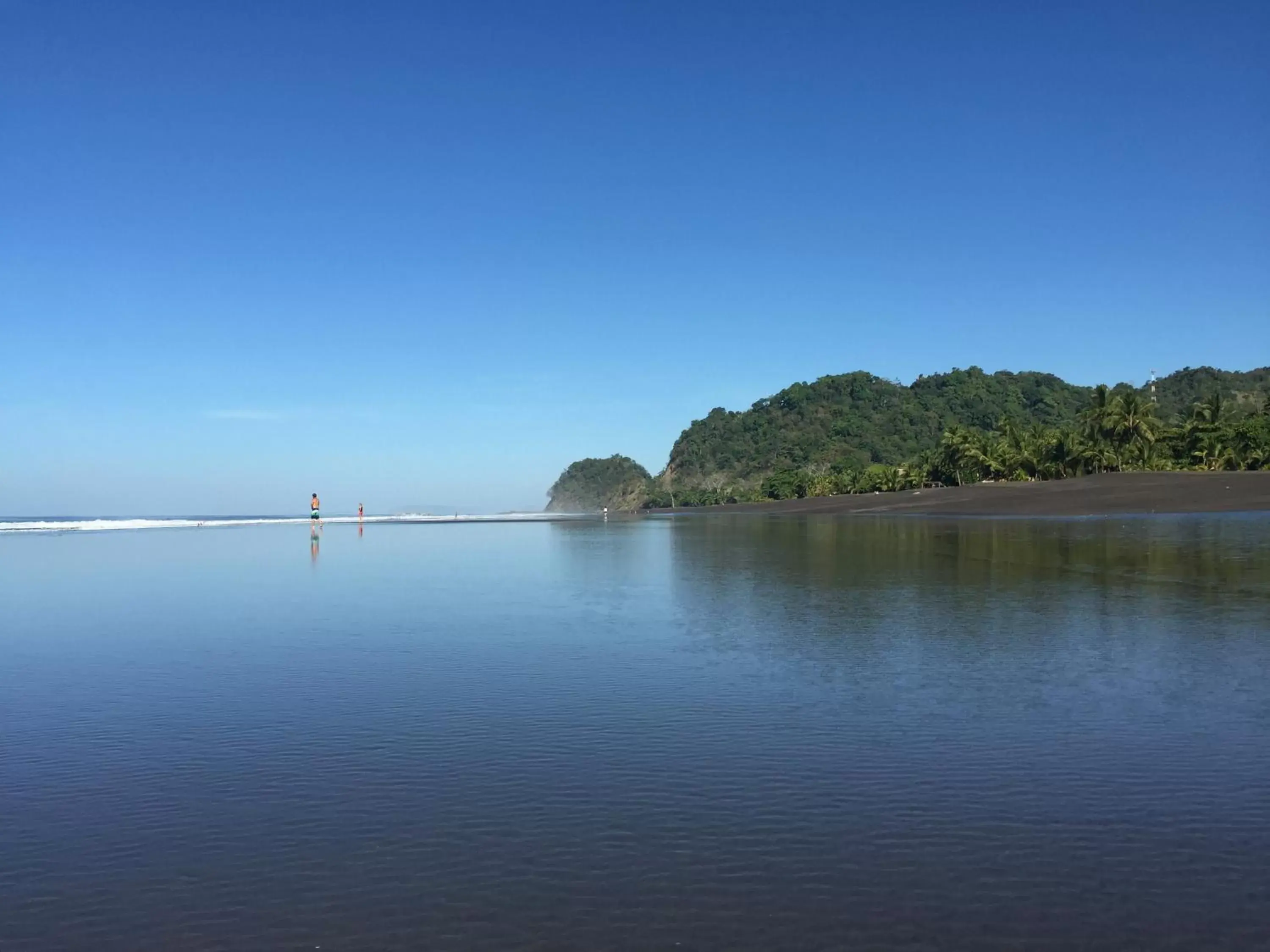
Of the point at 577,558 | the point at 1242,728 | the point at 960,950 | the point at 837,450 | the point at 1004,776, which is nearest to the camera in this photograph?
the point at 960,950

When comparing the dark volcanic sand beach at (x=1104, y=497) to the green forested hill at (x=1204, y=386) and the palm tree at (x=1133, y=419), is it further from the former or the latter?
the green forested hill at (x=1204, y=386)

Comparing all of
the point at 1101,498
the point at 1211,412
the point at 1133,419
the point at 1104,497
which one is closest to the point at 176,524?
the point at 1101,498

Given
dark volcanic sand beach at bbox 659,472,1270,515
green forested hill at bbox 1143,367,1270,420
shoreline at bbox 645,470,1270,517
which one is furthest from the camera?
green forested hill at bbox 1143,367,1270,420

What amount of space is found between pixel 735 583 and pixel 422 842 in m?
18.5

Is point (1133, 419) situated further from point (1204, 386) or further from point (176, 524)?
point (1204, 386)

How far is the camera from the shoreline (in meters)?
59.6

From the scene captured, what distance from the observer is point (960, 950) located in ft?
17.0

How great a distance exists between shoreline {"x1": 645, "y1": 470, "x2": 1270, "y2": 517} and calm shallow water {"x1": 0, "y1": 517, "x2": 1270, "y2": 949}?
46.5 metres

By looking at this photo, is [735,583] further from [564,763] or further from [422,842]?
[422,842]

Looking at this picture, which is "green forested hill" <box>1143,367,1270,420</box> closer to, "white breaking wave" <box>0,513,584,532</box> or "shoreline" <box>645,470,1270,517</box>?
"shoreline" <box>645,470,1270,517</box>

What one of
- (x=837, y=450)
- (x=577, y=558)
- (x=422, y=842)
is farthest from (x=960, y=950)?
(x=837, y=450)

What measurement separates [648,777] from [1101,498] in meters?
67.2

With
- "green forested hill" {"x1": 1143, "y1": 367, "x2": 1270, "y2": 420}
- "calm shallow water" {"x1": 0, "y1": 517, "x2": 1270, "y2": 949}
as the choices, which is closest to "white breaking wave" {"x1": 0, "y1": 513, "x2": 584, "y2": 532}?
"calm shallow water" {"x1": 0, "y1": 517, "x2": 1270, "y2": 949}

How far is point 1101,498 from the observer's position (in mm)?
67000
